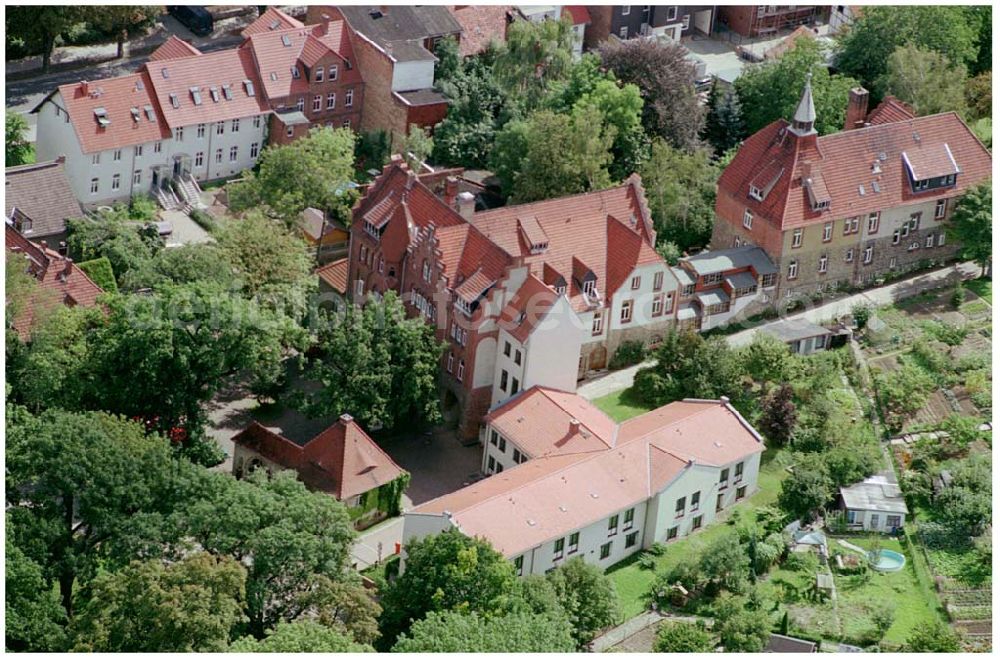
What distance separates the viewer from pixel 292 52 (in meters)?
155

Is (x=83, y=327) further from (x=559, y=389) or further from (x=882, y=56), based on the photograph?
(x=882, y=56)

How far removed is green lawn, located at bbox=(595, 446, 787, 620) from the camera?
389 ft

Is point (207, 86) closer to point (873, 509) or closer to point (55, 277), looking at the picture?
point (55, 277)

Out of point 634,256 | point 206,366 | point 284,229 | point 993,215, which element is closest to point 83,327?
point 206,366

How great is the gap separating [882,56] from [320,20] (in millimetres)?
39809

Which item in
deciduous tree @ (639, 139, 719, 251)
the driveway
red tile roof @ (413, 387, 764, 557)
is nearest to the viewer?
red tile roof @ (413, 387, 764, 557)

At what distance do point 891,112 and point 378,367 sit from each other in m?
43.4

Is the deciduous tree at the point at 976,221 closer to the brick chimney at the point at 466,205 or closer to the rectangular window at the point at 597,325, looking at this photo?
the rectangular window at the point at 597,325

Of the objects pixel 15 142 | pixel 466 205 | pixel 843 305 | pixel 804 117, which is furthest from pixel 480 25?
pixel 843 305

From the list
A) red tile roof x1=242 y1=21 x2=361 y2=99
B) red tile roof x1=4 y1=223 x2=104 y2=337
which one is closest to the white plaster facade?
red tile roof x1=242 y1=21 x2=361 y2=99

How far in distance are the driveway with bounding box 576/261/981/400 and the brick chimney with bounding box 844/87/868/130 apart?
10.8 metres

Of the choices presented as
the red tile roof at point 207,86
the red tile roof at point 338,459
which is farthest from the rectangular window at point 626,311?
the red tile roof at point 207,86

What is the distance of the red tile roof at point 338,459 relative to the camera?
122688 mm

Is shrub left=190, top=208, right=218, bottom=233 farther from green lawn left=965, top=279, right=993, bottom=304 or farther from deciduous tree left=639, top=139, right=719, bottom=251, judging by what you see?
green lawn left=965, top=279, right=993, bottom=304
